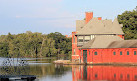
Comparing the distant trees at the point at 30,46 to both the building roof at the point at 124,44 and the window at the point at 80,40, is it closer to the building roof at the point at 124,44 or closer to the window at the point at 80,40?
the window at the point at 80,40

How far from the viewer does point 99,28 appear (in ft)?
261

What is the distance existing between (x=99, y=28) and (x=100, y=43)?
9.91m

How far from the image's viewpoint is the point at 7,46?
15150 centimetres

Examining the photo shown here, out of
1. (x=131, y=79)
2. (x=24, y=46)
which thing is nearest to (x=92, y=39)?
(x=131, y=79)

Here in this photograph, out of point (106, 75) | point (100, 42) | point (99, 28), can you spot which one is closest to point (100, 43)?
point (100, 42)

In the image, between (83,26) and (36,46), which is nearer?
(83,26)

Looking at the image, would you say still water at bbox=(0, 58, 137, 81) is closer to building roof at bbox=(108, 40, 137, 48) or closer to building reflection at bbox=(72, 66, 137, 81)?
building reflection at bbox=(72, 66, 137, 81)

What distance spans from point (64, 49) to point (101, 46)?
94.3 metres

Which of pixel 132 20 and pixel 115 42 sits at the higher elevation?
→ pixel 132 20

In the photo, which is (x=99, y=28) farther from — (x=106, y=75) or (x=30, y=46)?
(x=30, y=46)

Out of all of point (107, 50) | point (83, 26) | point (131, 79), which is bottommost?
point (131, 79)

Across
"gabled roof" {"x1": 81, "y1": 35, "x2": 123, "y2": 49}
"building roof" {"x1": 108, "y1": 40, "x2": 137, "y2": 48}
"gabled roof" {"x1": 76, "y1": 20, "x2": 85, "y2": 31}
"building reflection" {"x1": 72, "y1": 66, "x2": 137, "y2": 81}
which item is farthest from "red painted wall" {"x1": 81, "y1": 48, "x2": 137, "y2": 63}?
"building reflection" {"x1": 72, "y1": 66, "x2": 137, "y2": 81}

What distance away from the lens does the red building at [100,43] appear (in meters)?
65.8

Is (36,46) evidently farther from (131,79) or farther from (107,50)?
(131,79)
